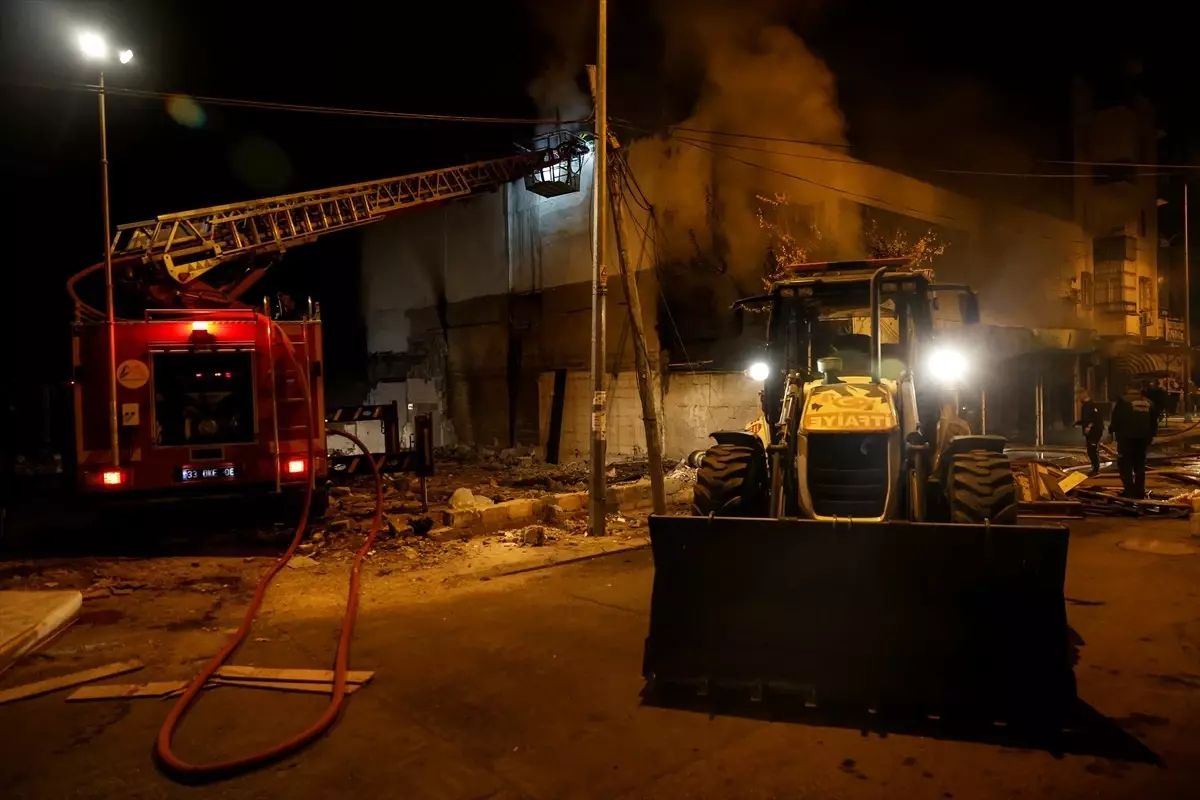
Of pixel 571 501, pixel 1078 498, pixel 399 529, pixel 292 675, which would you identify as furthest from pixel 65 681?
pixel 1078 498

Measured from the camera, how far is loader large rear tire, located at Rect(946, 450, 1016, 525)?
18.1ft

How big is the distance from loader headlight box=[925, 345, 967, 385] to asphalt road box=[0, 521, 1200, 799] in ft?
7.82

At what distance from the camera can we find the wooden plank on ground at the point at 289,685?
5.48m

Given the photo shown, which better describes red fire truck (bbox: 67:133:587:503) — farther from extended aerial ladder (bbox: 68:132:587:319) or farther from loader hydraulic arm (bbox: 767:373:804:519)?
loader hydraulic arm (bbox: 767:373:804:519)

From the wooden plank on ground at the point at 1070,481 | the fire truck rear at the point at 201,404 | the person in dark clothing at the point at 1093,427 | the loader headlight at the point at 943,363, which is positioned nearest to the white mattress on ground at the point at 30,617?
the fire truck rear at the point at 201,404

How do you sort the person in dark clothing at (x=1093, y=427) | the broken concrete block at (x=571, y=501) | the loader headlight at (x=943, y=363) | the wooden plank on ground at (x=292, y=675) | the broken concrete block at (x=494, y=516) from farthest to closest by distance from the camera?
the person in dark clothing at (x=1093, y=427), the broken concrete block at (x=571, y=501), the broken concrete block at (x=494, y=516), the loader headlight at (x=943, y=363), the wooden plank on ground at (x=292, y=675)

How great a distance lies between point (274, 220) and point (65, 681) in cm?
1347

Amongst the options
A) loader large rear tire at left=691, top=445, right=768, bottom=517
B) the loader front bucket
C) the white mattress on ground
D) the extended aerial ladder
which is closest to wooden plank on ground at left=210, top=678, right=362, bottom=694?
the white mattress on ground

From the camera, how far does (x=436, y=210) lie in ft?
88.0

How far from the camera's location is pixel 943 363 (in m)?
6.89

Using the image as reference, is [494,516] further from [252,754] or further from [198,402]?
[252,754]

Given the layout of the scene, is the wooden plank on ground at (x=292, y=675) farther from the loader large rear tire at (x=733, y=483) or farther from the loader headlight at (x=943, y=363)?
the loader headlight at (x=943, y=363)

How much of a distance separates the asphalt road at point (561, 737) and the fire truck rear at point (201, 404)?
10.7 ft

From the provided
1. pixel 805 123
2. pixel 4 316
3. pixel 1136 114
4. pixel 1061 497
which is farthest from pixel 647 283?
pixel 1136 114
